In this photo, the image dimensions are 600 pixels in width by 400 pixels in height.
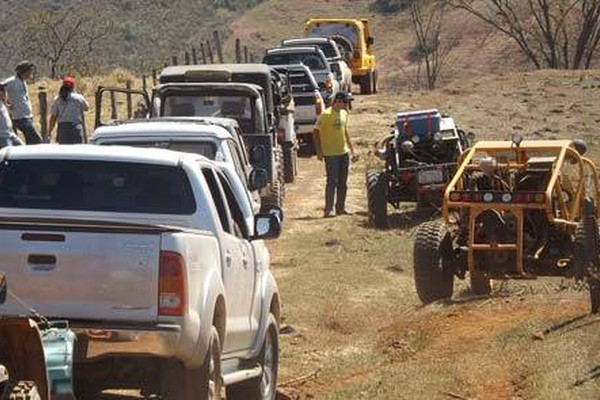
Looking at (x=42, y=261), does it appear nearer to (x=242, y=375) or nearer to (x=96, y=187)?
(x=96, y=187)

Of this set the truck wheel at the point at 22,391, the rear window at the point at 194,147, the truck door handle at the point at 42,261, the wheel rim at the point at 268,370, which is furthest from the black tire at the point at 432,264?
the truck wheel at the point at 22,391

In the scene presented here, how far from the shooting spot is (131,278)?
24.2 ft

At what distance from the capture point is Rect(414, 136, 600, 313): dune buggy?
13805 mm

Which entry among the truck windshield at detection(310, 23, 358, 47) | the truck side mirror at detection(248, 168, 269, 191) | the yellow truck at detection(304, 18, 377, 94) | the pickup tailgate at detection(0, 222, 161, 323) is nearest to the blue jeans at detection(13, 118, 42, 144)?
the truck side mirror at detection(248, 168, 269, 191)

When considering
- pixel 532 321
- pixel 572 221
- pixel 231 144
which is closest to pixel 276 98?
pixel 231 144

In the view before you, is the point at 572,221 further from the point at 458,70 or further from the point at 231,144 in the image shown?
the point at 458,70

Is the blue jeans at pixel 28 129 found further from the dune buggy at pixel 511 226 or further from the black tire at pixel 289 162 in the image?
the dune buggy at pixel 511 226

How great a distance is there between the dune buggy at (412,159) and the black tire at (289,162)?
3.71 metres

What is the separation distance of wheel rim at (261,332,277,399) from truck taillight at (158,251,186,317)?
2.21 m

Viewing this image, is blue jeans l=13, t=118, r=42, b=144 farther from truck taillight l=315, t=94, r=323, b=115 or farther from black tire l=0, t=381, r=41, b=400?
black tire l=0, t=381, r=41, b=400

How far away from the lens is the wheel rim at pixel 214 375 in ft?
25.5

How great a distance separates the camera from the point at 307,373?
38.5ft

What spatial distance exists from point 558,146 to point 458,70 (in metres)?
44.3

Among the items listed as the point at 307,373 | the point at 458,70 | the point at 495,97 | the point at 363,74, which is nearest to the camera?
the point at 307,373
